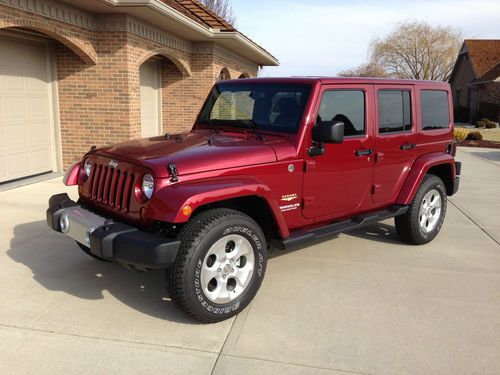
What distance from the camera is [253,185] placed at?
12.0 ft

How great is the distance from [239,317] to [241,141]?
1.45 m

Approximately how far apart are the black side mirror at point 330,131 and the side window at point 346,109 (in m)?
0.27

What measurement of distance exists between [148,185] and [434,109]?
12.3ft

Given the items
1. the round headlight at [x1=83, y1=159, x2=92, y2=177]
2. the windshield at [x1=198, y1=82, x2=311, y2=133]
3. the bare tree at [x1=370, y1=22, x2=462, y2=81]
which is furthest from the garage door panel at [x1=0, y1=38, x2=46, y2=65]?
the bare tree at [x1=370, y1=22, x2=462, y2=81]

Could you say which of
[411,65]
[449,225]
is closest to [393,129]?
[449,225]

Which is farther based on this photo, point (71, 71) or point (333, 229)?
point (71, 71)

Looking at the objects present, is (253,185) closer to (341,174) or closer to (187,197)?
(187,197)

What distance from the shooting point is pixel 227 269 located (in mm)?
3645

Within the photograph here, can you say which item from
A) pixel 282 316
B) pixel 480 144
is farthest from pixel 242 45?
pixel 480 144

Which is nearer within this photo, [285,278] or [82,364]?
[82,364]

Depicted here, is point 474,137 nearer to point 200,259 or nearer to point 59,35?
point 59,35

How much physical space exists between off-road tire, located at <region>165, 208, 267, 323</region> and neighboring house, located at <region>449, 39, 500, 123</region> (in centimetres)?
3528

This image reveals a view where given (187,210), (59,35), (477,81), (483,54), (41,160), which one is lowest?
(187,210)

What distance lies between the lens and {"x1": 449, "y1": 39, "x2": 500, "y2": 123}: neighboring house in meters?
34.9
